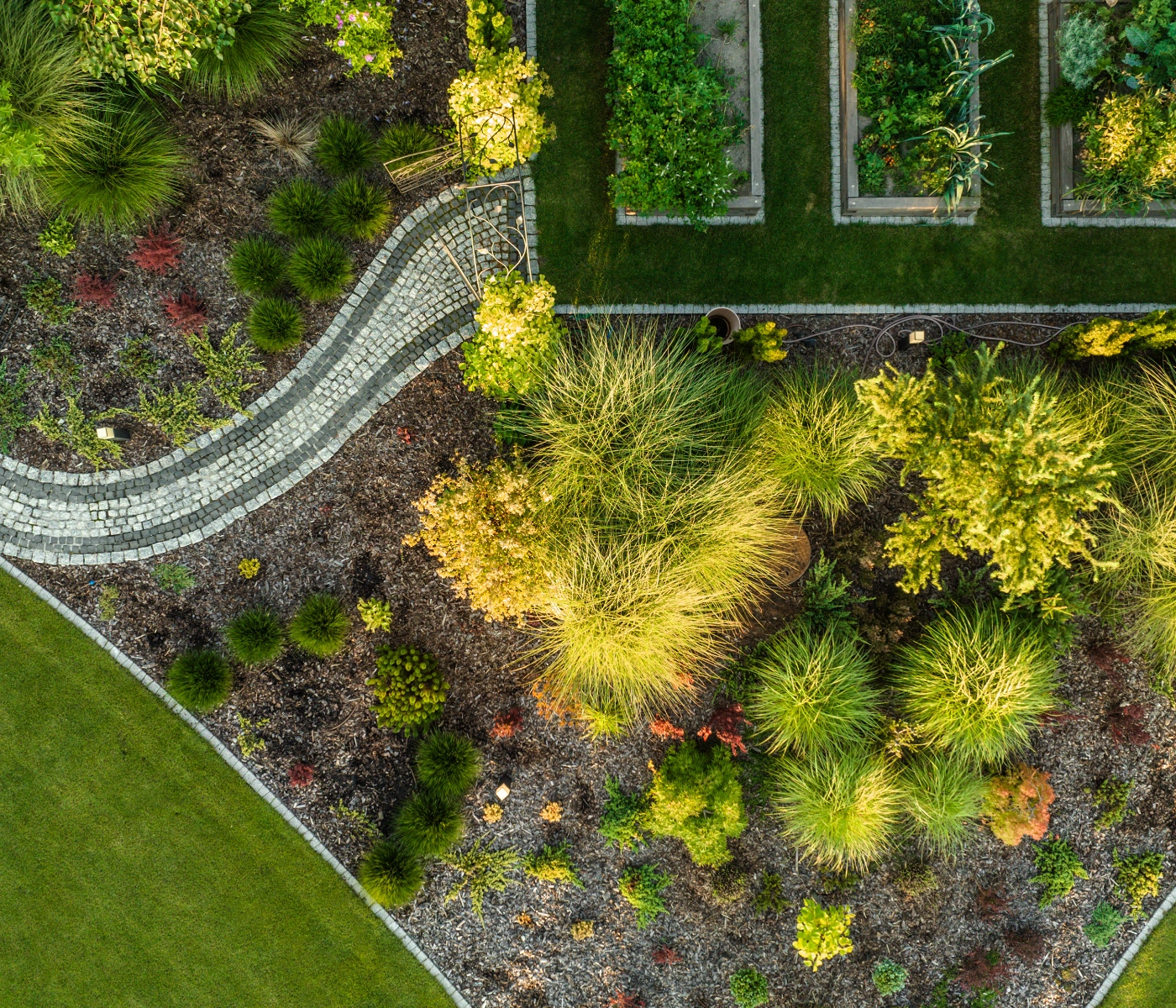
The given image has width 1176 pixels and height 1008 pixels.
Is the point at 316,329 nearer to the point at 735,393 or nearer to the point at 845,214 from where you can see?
the point at 735,393

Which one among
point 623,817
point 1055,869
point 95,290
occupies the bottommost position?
point 1055,869

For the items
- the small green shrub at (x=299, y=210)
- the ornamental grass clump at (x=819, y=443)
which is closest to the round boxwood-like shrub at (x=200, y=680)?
the small green shrub at (x=299, y=210)

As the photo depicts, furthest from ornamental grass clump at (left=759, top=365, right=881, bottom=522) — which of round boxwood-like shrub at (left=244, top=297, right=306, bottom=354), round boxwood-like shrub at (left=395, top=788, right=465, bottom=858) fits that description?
round boxwood-like shrub at (left=244, top=297, right=306, bottom=354)

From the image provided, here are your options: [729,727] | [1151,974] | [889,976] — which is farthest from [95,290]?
[1151,974]

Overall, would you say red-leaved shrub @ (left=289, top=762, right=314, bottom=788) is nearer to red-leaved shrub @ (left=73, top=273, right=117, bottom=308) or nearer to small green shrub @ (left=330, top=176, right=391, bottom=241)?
red-leaved shrub @ (left=73, top=273, right=117, bottom=308)

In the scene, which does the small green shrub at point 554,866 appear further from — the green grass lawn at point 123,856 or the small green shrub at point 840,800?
the small green shrub at point 840,800

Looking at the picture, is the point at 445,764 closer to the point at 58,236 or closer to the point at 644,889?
the point at 644,889
